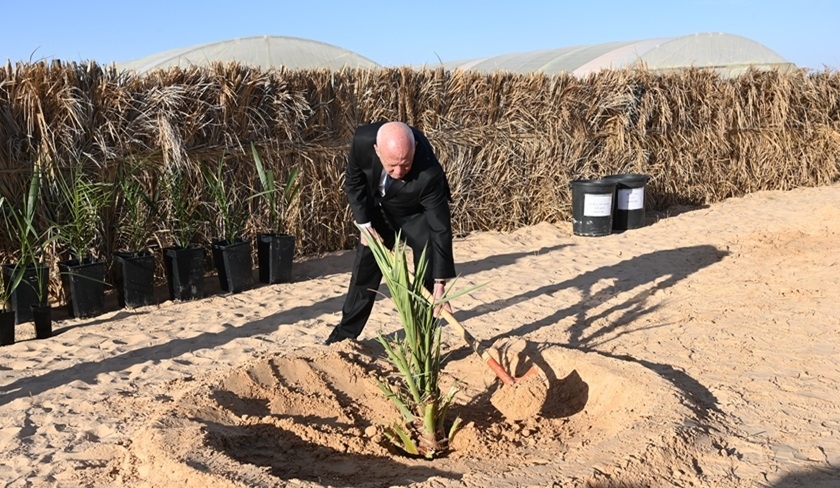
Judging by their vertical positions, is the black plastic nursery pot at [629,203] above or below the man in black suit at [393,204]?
below

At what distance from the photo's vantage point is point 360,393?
4.29m

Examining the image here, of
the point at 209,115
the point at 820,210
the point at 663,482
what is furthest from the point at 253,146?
the point at 820,210

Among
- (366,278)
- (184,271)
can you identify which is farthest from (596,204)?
(366,278)

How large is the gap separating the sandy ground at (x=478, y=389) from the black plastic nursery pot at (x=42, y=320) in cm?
14

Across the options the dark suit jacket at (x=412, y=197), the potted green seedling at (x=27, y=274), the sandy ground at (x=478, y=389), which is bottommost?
the sandy ground at (x=478, y=389)

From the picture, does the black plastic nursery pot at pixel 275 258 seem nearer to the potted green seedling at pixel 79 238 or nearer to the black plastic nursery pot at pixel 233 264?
the black plastic nursery pot at pixel 233 264

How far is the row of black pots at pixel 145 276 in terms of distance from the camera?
5.75 meters

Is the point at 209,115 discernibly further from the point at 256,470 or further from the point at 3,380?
the point at 256,470

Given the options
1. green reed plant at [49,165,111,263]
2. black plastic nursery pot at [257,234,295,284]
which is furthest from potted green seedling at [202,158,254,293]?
green reed plant at [49,165,111,263]

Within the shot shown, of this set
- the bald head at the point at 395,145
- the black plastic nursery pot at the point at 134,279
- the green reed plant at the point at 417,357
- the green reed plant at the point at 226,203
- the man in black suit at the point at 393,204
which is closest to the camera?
the green reed plant at the point at 417,357

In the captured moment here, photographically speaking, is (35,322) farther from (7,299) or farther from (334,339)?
(334,339)

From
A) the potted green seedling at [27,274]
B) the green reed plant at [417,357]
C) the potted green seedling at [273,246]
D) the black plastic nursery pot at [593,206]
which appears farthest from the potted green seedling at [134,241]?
the black plastic nursery pot at [593,206]

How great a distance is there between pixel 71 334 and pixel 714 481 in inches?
170

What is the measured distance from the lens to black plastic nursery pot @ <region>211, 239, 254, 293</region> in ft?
22.1
